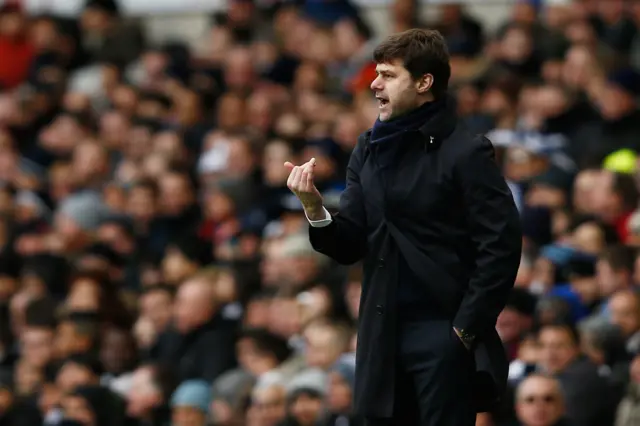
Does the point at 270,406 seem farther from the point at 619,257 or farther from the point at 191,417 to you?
the point at 619,257

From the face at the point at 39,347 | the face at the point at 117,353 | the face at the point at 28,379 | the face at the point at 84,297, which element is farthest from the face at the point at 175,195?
the face at the point at 28,379

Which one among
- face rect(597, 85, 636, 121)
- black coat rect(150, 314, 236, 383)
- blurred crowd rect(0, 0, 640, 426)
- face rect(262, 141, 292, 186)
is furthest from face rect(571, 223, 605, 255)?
face rect(262, 141, 292, 186)

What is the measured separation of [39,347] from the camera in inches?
456

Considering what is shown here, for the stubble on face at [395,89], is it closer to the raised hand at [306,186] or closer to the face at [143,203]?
the raised hand at [306,186]

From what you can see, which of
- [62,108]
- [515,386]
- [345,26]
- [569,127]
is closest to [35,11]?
[62,108]

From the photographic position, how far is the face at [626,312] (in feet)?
29.5

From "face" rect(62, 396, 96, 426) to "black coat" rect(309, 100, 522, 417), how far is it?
4.73 m

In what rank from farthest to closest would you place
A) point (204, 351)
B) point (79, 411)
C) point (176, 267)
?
point (176, 267) → point (204, 351) → point (79, 411)

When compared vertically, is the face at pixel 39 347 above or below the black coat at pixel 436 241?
below

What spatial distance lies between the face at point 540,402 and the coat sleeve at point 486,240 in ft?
9.09

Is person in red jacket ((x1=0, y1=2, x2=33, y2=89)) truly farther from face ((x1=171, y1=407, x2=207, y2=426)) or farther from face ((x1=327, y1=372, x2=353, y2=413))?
face ((x1=327, y1=372, x2=353, y2=413))

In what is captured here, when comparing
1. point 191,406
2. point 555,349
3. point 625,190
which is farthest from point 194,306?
point 555,349

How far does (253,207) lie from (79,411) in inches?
107

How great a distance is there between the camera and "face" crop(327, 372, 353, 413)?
909 cm
